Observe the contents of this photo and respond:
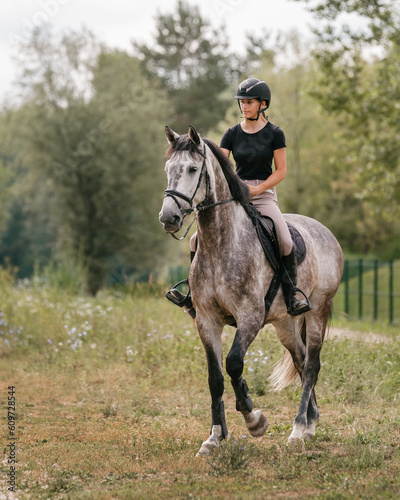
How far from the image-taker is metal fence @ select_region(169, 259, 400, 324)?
22312 mm

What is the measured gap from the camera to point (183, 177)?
5.54m

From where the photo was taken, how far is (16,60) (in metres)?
38.3

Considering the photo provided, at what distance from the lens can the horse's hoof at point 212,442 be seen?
5.81 m

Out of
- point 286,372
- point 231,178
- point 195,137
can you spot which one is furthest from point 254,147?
point 286,372

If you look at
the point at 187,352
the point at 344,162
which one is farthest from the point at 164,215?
the point at 344,162

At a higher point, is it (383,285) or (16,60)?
(16,60)

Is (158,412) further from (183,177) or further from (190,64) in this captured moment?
(190,64)

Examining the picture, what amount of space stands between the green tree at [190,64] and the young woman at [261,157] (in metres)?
44.1

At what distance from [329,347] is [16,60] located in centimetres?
3336

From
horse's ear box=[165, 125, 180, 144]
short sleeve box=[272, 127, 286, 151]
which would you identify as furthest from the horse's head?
short sleeve box=[272, 127, 286, 151]

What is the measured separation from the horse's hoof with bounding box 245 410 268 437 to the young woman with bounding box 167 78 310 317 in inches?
45.6

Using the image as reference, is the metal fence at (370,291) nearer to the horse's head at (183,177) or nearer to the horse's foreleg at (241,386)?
the horse's foreleg at (241,386)

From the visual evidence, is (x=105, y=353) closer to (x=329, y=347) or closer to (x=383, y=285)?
(x=329, y=347)

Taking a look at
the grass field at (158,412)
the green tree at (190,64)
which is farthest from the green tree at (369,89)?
the green tree at (190,64)
